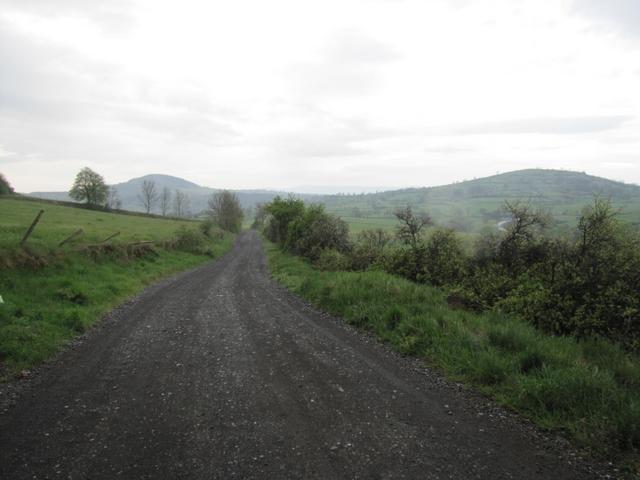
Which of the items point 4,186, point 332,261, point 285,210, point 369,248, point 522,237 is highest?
point 4,186

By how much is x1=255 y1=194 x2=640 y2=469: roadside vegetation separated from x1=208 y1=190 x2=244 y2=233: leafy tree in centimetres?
6174

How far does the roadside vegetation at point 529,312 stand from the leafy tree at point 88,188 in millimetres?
74925

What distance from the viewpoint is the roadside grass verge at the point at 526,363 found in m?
4.73

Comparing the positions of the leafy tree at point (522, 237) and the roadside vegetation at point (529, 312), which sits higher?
the leafy tree at point (522, 237)

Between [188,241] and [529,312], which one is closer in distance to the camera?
[529,312]

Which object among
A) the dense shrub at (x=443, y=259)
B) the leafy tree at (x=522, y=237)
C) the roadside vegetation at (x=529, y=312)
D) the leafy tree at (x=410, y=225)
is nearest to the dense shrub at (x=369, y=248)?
the leafy tree at (x=410, y=225)

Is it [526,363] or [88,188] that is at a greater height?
[88,188]

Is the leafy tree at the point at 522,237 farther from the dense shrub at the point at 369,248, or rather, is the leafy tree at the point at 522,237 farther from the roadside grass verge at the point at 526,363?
the dense shrub at the point at 369,248

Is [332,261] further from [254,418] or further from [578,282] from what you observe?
[254,418]

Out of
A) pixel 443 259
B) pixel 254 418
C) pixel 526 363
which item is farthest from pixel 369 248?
pixel 254 418

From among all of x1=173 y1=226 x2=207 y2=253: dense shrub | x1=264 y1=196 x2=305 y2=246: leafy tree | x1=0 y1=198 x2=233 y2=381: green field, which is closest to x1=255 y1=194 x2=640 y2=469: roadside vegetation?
x1=0 y1=198 x2=233 y2=381: green field

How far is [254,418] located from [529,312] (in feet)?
26.2

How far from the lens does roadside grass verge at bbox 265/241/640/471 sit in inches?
186

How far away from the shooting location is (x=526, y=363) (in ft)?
21.5
